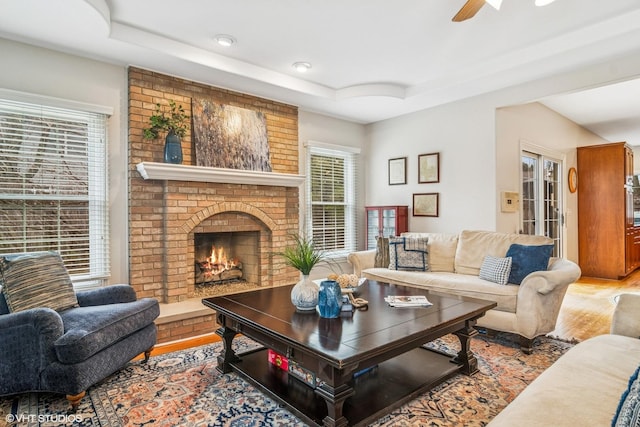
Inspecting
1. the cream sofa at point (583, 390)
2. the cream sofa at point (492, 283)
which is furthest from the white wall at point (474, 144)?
the cream sofa at point (583, 390)

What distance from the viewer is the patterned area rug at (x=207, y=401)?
201 centimetres

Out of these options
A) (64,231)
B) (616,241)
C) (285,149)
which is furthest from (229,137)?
(616,241)

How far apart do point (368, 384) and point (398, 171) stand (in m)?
3.66

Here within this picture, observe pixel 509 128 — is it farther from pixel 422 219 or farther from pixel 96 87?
pixel 96 87

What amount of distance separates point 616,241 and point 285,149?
18.3ft

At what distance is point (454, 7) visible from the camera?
9.09 ft

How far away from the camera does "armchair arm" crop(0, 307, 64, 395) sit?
2.07 m

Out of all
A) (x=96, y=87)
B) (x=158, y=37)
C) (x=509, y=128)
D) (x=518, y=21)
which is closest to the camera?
(x=518, y=21)

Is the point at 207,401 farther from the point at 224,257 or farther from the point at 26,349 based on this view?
the point at 224,257

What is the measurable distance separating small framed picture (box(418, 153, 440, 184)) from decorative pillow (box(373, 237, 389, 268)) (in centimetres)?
115

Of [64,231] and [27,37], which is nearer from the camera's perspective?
[27,37]

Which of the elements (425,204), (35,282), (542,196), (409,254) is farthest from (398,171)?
(35,282)

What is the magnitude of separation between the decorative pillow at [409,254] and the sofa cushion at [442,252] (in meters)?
0.10

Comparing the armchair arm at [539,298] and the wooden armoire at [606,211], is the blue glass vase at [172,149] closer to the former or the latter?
the armchair arm at [539,298]
